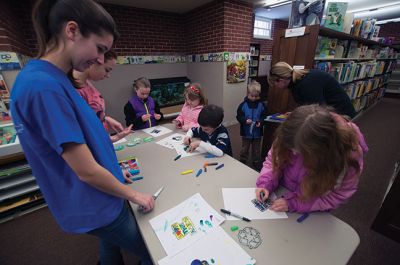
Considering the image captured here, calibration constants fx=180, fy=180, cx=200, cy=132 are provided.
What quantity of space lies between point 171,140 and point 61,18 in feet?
4.05

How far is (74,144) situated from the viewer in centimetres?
56

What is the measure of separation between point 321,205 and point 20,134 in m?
1.19

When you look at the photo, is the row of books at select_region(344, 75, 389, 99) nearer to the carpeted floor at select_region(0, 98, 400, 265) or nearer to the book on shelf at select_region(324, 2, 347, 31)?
the book on shelf at select_region(324, 2, 347, 31)

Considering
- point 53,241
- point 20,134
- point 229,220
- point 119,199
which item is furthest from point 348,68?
point 53,241

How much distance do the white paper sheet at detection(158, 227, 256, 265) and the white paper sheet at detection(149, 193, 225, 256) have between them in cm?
2

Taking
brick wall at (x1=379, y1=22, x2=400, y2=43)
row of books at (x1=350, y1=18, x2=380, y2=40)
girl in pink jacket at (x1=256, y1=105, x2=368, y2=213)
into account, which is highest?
brick wall at (x1=379, y1=22, x2=400, y2=43)

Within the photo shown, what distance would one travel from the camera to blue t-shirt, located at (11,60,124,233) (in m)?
0.52

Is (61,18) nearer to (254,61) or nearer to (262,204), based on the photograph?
(262,204)

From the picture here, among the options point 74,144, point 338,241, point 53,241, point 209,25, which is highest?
point 209,25

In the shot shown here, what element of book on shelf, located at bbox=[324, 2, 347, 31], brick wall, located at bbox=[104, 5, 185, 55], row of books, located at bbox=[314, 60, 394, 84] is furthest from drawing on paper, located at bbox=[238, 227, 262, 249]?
brick wall, located at bbox=[104, 5, 185, 55]

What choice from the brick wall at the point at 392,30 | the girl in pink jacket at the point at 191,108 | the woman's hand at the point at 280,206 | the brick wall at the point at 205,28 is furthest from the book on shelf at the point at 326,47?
the brick wall at the point at 392,30

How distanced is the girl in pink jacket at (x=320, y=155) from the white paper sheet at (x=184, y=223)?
287 millimetres

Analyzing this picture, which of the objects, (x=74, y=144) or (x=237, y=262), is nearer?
(x=74, y=144)

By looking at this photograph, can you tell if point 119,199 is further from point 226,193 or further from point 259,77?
point 259,77
